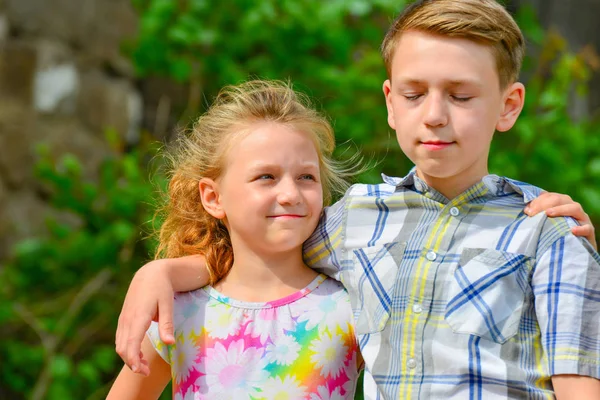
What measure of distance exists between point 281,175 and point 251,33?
1.78m

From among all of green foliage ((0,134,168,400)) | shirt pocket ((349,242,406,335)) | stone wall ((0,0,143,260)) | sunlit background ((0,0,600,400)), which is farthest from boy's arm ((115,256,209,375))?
stone wall ((0,0,143,260))

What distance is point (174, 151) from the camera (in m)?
2.12

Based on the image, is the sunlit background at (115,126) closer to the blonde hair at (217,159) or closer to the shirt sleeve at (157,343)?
the blonde hair at (217,159)

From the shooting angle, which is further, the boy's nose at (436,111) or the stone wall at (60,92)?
the stone wall at (60,92)

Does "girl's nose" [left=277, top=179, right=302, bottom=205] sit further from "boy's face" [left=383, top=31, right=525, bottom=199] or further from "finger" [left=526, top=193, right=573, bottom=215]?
"finger" [left=526, top=193, right=573, bottom=215]

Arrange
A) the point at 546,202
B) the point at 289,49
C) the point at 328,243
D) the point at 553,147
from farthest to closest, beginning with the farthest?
1. the point at 289,49
2. the point at 553,147
3. the point at 328,243
4. the point at 546,202

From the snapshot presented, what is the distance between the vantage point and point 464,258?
168 cm

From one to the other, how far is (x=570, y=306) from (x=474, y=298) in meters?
0.16

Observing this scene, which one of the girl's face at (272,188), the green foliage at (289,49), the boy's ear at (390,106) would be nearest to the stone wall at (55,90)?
the green foliage at (289,49)

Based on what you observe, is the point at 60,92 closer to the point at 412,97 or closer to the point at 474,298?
the point at 412,97

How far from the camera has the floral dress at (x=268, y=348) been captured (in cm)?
180

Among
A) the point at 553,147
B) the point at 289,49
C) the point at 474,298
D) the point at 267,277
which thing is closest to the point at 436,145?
the point at 474,298

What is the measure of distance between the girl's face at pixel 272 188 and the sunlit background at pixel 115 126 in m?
1.29

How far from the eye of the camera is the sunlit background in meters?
3.41
